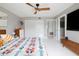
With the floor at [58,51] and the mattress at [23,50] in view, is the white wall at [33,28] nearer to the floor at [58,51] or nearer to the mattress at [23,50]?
the floor at [58,51]

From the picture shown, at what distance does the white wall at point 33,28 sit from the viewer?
5743 mm

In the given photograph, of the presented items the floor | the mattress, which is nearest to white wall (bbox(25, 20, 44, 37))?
the floor

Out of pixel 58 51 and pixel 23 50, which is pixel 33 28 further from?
pixel 23 50

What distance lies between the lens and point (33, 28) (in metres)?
5.74

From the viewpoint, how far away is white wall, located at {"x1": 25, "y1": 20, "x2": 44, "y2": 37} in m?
5.74

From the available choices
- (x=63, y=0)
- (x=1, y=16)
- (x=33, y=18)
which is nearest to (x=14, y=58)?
(x=63, y=0)

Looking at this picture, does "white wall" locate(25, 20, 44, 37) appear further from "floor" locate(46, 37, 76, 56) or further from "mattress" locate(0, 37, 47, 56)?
"mattress" locate(0, 37, 47, 56)

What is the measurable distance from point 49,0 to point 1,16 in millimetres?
1971

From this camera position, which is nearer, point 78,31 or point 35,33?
point 78,31

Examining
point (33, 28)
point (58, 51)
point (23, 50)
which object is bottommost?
point (58, 51)

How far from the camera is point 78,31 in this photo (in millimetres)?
2799

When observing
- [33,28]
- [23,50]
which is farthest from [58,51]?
[33,28]

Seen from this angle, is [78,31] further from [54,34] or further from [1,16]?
[54,34]

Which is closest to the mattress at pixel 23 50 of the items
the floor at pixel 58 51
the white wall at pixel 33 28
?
the floor at pixel 58 51
